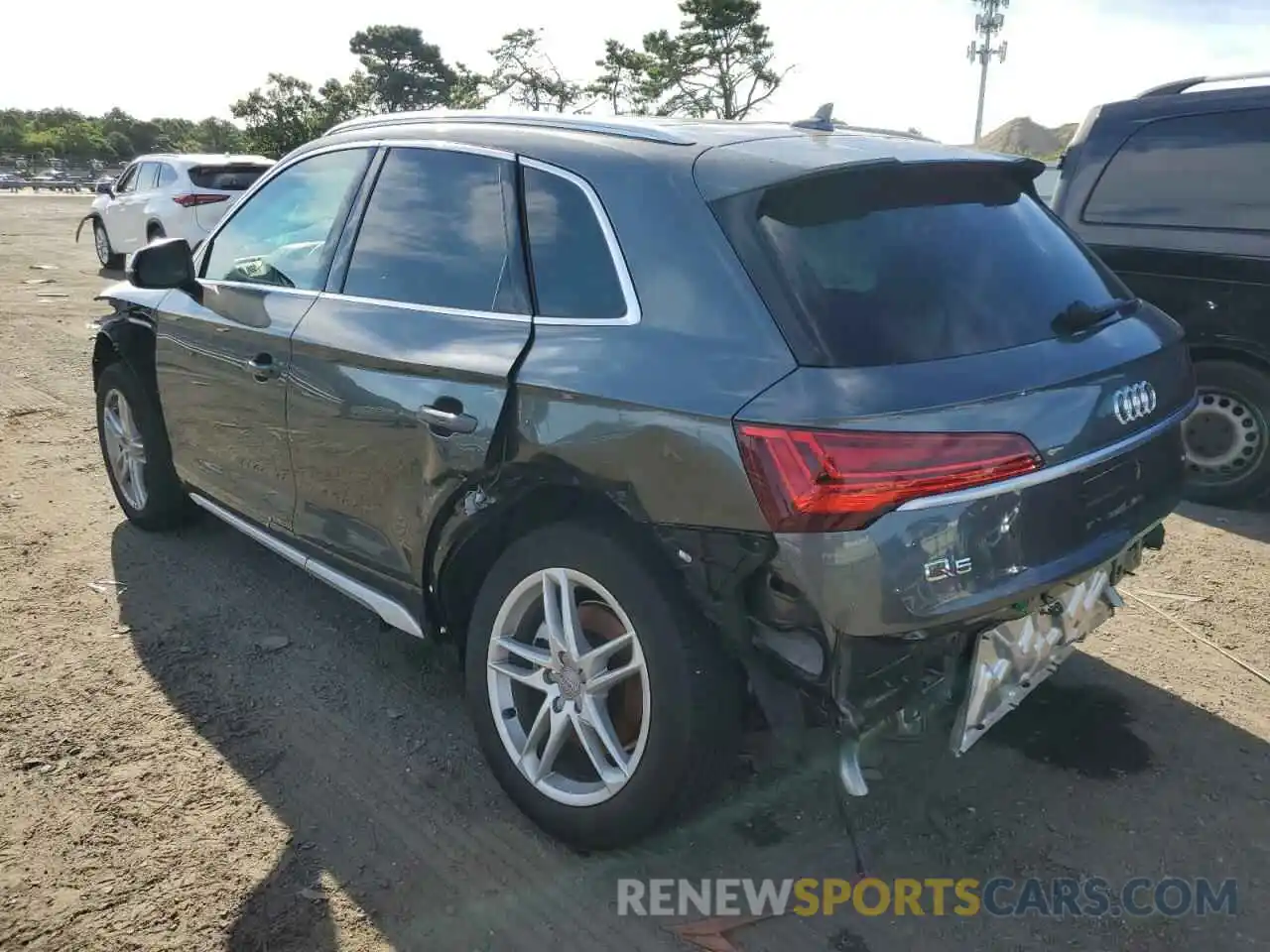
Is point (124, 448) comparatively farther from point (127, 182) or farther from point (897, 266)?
point (127, 182)

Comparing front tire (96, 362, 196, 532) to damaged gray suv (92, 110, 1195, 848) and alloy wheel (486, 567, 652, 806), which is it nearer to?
damaged gray suv (92, 110, 1195, 848)

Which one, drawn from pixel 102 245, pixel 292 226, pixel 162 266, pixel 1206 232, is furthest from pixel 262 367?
pixel 102 245

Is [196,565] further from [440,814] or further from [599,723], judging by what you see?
[599,723]

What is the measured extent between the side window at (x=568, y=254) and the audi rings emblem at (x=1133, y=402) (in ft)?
4.06

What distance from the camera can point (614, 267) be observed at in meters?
2.49

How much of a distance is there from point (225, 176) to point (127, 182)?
101 inches

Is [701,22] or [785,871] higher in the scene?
[701,22]

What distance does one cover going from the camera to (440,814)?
2828 millimetres

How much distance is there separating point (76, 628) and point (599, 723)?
2.53 m

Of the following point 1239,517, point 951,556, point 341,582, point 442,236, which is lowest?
point 1239,517

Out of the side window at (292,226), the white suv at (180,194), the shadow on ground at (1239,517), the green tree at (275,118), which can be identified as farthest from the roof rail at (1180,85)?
the green tree at (275,118)

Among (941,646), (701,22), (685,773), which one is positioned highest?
(701,22)

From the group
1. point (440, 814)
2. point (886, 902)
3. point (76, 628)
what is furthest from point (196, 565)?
point (886, 902)

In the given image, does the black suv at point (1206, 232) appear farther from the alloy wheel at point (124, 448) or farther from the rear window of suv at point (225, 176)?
the rear window of suv at point (225, 176)
